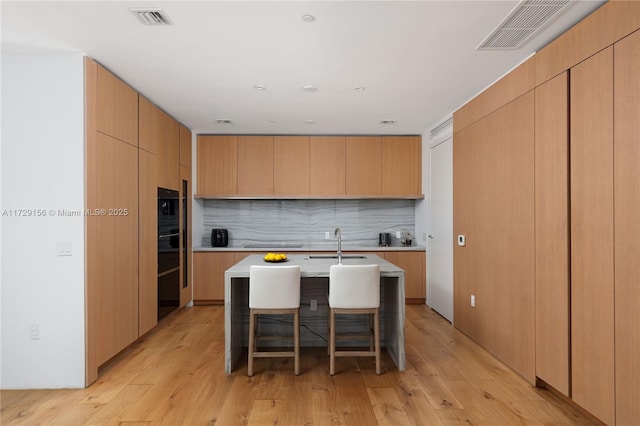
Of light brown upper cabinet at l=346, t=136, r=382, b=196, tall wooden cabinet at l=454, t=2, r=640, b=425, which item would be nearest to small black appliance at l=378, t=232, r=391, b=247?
light brown upper cabinet at l=346, t=136, r=382, b=196

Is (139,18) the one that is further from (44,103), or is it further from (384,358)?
(384,358)

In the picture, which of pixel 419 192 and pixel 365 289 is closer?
pixel 365 289

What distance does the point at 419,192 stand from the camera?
6.04 meters

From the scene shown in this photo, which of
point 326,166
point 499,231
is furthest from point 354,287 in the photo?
point 326,166

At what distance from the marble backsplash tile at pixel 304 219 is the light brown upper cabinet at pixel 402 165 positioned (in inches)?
16.2

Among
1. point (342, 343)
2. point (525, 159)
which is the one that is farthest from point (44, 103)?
point (525, 159)

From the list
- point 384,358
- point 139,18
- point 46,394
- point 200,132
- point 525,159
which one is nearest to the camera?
point 139,18

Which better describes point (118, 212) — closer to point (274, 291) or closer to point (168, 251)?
point (168, 251)

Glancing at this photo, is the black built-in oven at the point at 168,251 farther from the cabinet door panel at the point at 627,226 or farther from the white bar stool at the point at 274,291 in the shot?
the cabinet door panel at the point at 627,226

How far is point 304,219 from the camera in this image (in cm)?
638

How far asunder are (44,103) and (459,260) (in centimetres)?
418

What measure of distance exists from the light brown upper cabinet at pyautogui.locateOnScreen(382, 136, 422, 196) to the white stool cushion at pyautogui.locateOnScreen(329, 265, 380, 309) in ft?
9.69

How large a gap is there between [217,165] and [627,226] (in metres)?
5.06

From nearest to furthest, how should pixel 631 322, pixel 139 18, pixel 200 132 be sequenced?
1. pixel 631 322
2. pixel 139 18
3. pixel 200 132
